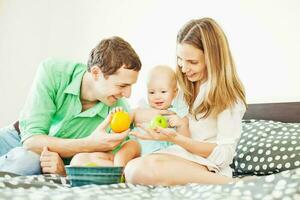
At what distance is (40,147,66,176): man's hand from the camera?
1.55 metres

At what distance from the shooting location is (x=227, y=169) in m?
1.58

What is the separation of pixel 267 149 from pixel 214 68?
0.45 metres

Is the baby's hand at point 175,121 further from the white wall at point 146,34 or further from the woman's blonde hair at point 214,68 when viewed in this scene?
the white wall at point 146,34

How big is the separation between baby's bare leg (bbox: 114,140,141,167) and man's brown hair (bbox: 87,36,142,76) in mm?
269

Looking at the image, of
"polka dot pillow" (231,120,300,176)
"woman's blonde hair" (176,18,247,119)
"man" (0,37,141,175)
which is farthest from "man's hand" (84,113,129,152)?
"polka dot pillow" (231,120,300,176)

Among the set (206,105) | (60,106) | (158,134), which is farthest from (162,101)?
(60,106)

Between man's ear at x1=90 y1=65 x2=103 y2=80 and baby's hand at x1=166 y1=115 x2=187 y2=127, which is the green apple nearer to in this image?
baby's hand at x1=166 y1=115 x2=187 y2=127

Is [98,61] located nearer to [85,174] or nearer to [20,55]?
[85,174]

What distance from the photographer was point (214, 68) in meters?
1.61

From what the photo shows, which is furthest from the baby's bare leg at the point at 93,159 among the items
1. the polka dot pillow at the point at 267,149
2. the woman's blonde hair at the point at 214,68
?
the polka dot pillow at the point at 267,149

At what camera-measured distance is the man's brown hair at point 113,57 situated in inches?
64.2

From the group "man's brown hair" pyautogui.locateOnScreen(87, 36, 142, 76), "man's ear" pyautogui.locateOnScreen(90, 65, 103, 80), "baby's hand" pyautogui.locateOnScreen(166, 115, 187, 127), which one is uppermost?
"man's brown hair" pyautogui.locateOnScreen(87, 36, 142, 76)

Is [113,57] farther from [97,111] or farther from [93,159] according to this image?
[93,159]

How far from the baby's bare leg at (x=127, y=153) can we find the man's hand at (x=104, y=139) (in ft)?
0.12
